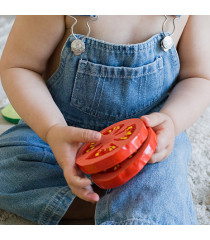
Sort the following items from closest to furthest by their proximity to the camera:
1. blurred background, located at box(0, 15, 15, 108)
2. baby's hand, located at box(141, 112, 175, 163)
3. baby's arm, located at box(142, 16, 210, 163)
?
baby's hand, located at box(141, 112, 175, 163), baby's arm, located at box(142, 16, 210, 163), blurred background, located at box(0, 15, 15, 108)

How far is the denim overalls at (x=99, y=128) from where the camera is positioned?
20.8 inches

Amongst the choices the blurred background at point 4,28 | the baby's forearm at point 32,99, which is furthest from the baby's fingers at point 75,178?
the blurred background at point 4,28

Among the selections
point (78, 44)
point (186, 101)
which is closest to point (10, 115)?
point (78, 44)

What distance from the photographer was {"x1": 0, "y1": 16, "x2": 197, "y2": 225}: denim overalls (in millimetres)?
529

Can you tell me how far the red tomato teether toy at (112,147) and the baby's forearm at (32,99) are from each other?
10cm

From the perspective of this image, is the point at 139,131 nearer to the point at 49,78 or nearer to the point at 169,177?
the point at 169,177

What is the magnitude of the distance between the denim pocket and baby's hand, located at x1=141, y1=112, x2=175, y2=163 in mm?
85

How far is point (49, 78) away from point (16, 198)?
256 millimetres

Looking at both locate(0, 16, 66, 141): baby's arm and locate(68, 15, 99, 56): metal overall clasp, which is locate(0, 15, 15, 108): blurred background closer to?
locate(0, 16, 66, 141): baby's arm

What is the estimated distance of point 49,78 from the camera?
0.70m

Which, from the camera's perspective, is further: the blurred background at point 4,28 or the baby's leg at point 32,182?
the blurred background at point 4,28

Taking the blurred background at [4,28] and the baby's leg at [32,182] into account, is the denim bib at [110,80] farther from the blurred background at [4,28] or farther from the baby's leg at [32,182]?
the blurred background at [4,28]

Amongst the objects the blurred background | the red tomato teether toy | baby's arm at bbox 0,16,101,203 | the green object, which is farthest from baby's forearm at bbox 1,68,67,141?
the blurred background

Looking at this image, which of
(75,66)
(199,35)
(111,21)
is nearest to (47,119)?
(75,66)
